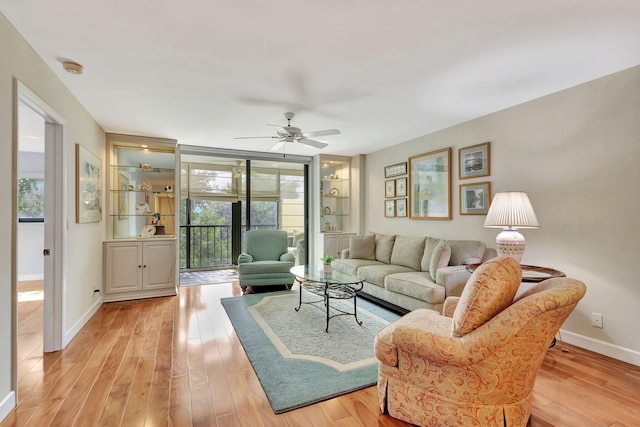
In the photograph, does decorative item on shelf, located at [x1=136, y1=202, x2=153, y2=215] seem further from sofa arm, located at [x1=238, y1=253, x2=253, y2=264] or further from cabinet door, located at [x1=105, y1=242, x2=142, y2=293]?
sofa arm, located at [x1=238, y1=253, x2=253, y2=264]

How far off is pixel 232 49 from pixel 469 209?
10.6 feet

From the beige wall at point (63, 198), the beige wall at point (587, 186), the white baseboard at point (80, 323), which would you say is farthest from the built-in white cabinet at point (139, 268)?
the beige wall at point (587, 186)

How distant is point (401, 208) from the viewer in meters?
5.07

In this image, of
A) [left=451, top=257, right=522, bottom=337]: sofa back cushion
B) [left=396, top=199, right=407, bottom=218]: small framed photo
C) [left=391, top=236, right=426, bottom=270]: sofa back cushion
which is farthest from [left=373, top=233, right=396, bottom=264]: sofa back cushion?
[left=451, top=257, right=522, bottom=337]: sofa back cushion

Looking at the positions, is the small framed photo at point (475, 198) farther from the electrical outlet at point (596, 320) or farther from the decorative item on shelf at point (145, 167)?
the decorative item on shelf at point (145, 167)

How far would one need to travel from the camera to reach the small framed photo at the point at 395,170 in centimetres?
500

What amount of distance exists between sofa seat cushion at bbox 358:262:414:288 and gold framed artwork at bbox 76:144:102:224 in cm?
345

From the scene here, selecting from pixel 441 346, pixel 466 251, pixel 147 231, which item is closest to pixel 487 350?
pixel 441 346

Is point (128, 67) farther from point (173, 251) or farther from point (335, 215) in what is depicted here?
point (335, 215)

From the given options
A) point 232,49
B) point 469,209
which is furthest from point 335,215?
point 232,49

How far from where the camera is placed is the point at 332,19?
188 centimetres

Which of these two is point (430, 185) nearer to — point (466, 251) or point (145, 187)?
point (466, 251)

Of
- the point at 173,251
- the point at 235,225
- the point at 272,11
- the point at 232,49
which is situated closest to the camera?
the point at 272,11

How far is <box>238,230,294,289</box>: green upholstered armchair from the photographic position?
4.66 metres
